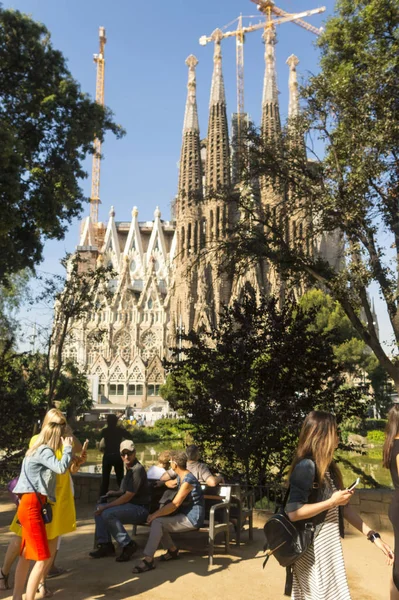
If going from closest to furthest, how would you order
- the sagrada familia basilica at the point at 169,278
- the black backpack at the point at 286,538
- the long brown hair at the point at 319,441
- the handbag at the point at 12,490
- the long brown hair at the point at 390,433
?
the black backpack at the point at 286,538
the long brown hair at the point at 319,441
the long brown hair at the point at 390,433
the handbag at the point at 12,490
the sagrada familia basilica at the point at 169,278

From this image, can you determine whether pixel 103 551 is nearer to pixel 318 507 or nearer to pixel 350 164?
pixel 318 507

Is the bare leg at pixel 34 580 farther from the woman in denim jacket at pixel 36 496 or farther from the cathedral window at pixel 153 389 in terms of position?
the cathedral window at pixel 153 389

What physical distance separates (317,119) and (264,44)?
53574mm

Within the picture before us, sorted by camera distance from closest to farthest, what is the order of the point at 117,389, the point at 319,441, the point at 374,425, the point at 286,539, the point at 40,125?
the point at 286,539
the point at 319,441
the point at 40,125
the point at 374,425
the point at 117,389

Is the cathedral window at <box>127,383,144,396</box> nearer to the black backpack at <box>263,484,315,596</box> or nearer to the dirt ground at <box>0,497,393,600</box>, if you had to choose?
the dirt ground at <box>0,497,393,600</box>

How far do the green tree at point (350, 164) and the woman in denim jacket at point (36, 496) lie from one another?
16.4ft

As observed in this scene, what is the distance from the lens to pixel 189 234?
46.1 meters

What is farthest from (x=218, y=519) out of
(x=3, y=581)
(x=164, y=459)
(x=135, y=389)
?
(x=135, y=389)

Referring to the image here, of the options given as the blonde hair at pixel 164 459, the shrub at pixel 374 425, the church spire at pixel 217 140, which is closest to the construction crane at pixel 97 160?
the church spire at pixel 217 140

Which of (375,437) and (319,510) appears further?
(375,437)

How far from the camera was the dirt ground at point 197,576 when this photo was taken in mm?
3783

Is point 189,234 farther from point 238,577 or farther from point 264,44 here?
point 238,577

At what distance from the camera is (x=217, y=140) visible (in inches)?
1795

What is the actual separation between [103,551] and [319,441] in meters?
3.01
